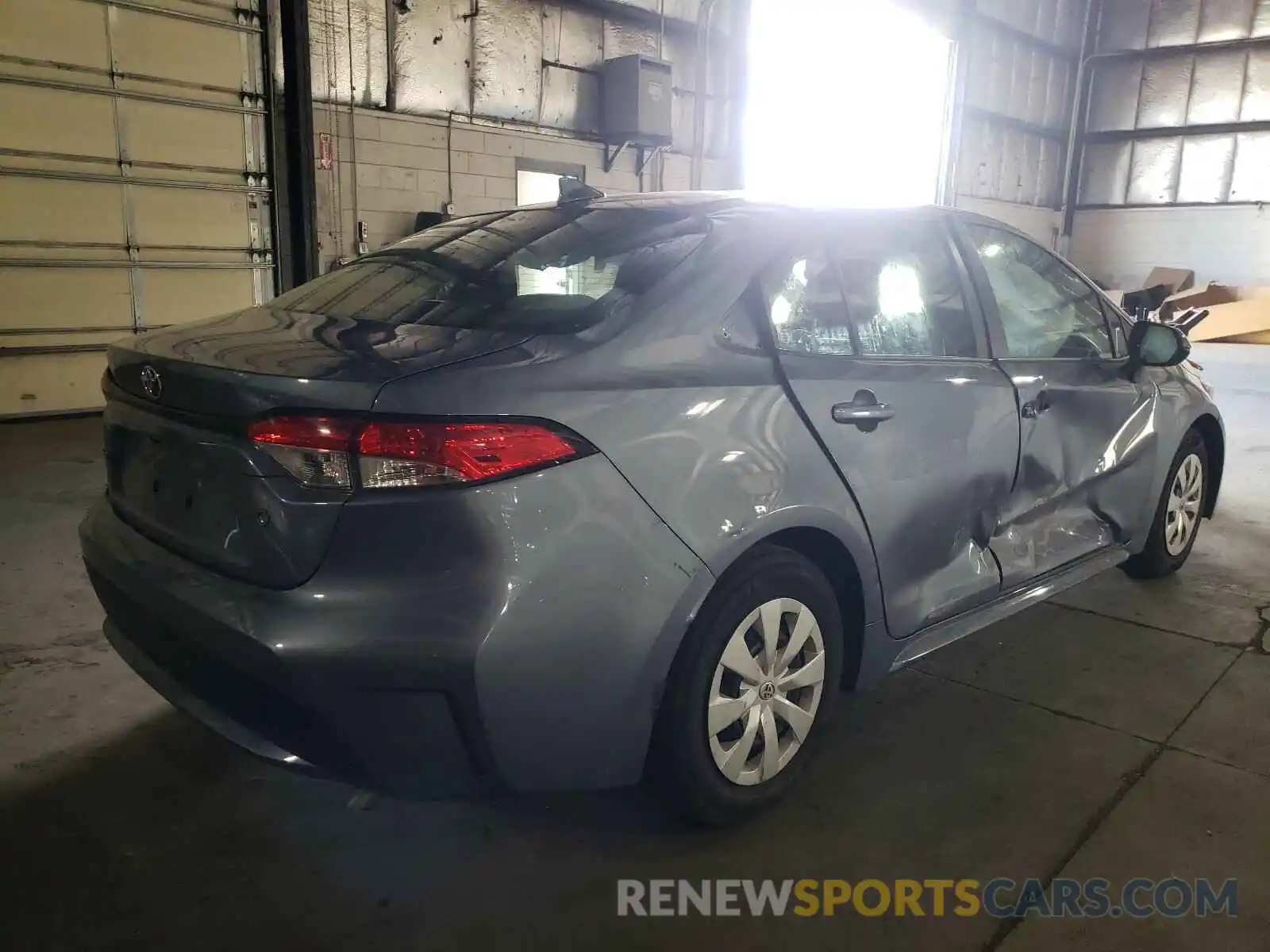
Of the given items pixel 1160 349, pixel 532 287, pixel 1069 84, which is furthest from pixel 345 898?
pixel 1069 84

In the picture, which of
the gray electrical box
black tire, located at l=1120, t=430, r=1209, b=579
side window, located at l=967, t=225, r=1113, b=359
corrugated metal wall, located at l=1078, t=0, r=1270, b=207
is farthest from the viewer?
corrugated metal wall, located at l=1078, t=0, r=1270, b=207

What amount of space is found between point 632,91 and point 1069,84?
12.1m

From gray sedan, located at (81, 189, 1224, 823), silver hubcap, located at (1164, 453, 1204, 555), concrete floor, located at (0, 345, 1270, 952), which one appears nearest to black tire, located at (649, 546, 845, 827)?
gray sedan, located at (81, 189, 1224, 823)

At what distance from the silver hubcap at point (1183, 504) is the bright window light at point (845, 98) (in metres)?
6.66

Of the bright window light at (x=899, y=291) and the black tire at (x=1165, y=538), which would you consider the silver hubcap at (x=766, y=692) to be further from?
the black tire at (x=1165, y=538)

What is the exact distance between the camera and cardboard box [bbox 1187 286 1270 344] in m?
14.1

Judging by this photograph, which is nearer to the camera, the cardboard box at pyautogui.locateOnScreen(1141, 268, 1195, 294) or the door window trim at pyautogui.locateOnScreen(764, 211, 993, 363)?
the door window trim at pyautogui.locateOnScreen(764, 211, 993, 363)

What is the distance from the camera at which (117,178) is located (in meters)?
7.21

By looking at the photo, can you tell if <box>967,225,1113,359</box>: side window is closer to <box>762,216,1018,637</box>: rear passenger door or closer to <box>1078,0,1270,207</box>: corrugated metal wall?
<box>762,216,1018,637</box>: rear passenger door

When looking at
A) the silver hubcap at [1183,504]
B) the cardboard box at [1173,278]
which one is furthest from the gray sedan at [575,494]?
the cardboard box at [1173,278]

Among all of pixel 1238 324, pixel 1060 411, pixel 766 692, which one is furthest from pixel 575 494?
pixel 1238 324

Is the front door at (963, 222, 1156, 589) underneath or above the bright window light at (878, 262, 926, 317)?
underneath

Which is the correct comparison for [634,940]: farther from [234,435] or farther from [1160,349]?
[1160,349]

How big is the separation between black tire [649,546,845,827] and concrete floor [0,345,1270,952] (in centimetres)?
11
